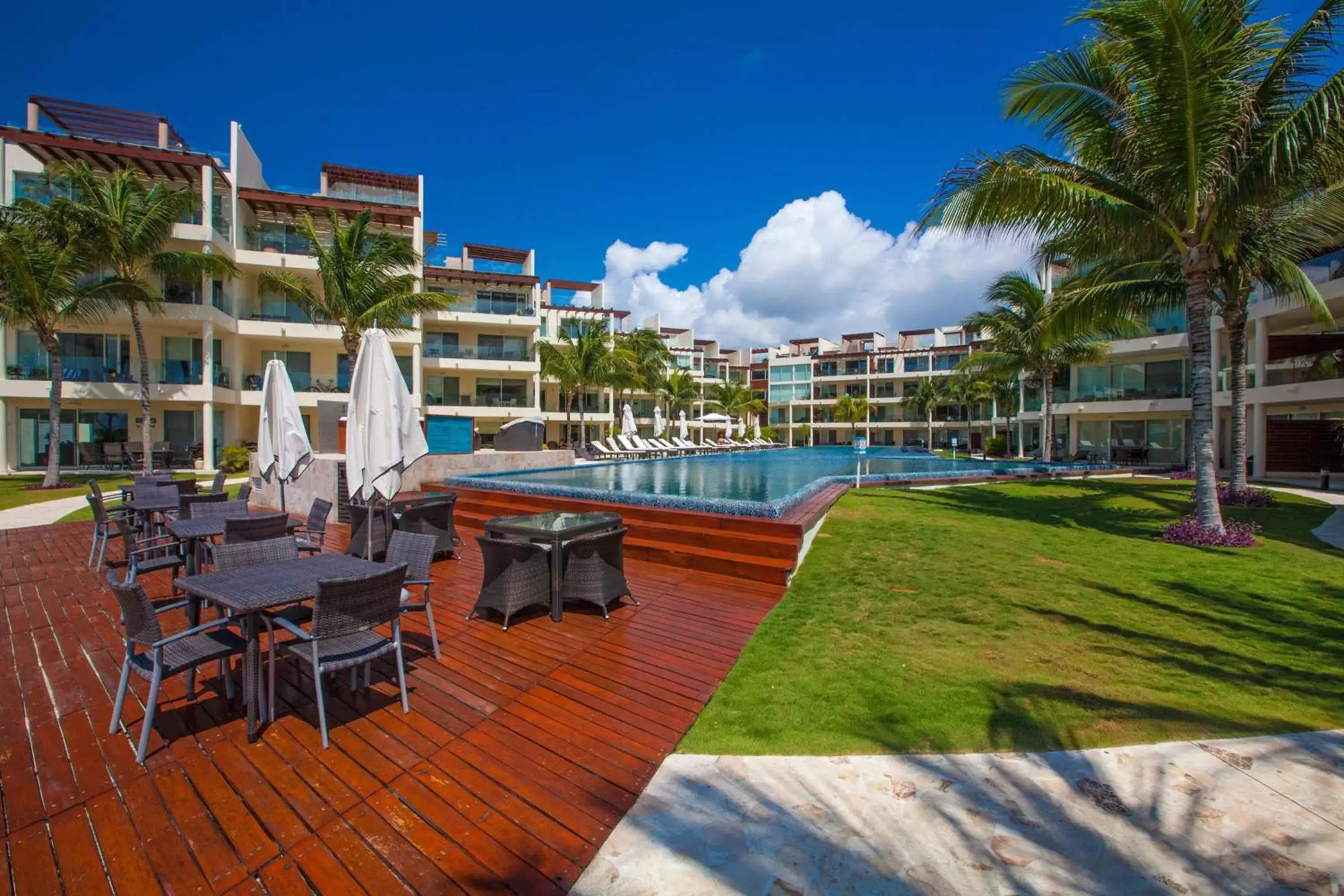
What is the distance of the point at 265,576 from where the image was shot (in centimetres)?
379

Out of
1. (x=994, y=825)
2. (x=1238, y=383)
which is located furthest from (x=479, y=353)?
(x=994, y=825)

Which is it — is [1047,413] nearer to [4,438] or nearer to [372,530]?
[372,530]

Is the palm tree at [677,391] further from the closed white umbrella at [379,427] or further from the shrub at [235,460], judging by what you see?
the closed white umbrella at [379,427]

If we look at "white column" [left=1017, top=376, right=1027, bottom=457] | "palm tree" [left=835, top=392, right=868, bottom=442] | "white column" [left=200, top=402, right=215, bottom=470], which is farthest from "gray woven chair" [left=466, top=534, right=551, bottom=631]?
"palm tree" [left=835, top=392, right=868, bottom=442]

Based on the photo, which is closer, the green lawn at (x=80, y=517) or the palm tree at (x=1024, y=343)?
the green lawn at (x=80, y=517)

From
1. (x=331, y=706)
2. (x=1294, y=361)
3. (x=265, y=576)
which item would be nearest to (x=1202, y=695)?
(x=331, y=706)

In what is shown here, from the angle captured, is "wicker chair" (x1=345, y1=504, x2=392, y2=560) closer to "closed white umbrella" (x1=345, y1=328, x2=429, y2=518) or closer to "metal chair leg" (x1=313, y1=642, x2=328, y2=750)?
"closed white umbrella" (x1=345, y1=328, x2=429, y2=518)

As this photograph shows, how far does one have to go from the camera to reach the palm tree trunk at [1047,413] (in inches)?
1094

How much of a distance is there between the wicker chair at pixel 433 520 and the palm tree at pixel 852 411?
55.9 m

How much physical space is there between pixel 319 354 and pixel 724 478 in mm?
22473

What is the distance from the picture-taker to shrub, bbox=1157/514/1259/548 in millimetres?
8648

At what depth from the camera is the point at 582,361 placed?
110 feet

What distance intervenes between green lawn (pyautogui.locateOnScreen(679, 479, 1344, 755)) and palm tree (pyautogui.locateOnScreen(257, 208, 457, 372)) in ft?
51.2

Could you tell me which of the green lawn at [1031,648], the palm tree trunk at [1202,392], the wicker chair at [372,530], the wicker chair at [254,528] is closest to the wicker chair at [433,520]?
the wicker chair at [372,530]
